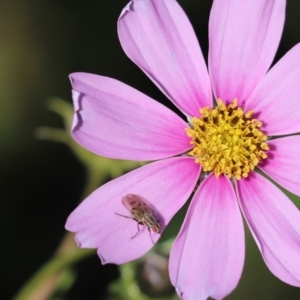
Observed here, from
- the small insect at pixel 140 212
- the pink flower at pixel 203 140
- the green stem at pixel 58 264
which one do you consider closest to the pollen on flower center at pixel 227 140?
the pink flower at pixel 203 140

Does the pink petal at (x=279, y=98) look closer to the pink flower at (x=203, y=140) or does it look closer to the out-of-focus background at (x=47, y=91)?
the pink flower at (x=203, y=140)

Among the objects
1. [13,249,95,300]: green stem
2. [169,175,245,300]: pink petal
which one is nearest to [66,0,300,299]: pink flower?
[169,175,245,300]: pink petal

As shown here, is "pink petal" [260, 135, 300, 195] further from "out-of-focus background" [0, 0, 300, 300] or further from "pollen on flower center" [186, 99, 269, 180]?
"out-of-focus background" [0, 0, 300, 300]

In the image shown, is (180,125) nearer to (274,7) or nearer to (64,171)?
(274,7)

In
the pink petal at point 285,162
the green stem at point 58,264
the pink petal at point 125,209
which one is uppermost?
the pink petal at point 125,209

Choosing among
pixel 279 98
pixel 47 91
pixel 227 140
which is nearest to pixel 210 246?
pixel 227 140

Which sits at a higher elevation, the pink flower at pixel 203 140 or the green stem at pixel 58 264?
the pink flower at pixel 203 140
